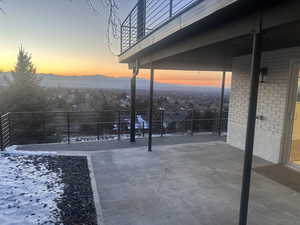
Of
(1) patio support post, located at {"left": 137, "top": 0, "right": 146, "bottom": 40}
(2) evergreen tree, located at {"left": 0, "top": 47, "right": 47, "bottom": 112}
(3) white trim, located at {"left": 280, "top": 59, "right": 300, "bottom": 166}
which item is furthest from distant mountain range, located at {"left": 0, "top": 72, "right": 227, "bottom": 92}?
(3) white trim, located at {"left": 280, "top": 59, "right": 300, "bottom": 166}

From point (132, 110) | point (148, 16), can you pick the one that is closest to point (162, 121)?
point (132, 110)

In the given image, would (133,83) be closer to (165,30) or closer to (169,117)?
(169,117)

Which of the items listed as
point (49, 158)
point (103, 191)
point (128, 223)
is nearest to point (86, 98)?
point (49, 158)

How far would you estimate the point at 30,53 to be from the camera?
39.9 feet

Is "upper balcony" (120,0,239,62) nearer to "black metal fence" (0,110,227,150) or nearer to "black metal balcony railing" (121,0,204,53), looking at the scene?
"black metal balcony railing" (121,0,204,53)

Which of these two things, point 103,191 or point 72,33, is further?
point 72,33

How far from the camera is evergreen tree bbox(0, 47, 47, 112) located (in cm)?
1023

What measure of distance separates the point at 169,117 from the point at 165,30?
482 centimetres

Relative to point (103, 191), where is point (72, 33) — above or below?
above

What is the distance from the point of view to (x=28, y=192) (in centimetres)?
293

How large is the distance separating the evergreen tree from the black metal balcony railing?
652cm

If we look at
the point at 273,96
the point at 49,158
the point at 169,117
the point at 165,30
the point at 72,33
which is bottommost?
the point at 49,158

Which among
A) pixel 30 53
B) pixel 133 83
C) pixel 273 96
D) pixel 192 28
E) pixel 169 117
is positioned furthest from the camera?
pixel 30 53

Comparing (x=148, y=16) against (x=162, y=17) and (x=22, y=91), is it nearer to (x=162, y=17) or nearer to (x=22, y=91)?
(x=162, y=17)
